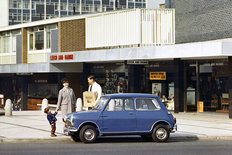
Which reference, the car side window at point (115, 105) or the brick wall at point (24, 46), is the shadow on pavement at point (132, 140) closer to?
the car side window at point (115, 105)

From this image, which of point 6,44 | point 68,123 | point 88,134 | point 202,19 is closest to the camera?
point 88,134

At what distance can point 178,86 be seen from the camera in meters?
27.2

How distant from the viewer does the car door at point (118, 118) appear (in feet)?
48.0

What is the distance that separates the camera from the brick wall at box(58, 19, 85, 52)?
34656mm

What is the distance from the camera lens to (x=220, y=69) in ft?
82.5

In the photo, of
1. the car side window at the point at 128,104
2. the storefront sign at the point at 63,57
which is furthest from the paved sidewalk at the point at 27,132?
the storefront sign at the point at 63,57

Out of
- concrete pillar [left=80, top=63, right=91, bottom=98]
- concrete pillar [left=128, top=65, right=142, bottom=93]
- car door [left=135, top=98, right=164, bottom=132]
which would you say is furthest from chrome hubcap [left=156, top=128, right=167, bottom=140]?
concrete pillar [left=80, top=63, right=91, bottom=98]

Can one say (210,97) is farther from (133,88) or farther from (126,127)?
(126,127)

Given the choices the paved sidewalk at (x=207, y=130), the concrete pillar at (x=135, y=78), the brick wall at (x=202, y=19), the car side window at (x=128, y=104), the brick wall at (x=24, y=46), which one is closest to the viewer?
the car side window at (x=128, y=104)

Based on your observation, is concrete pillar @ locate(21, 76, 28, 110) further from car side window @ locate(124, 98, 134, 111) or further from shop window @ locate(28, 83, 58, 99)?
car side window @ locate(124, 98, 134, 111)

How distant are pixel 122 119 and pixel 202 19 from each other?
13566mm

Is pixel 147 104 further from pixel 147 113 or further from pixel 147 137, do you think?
pixel 147 137

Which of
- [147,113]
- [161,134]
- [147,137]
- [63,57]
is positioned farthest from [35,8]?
[161,134]

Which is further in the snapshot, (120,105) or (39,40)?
(39,40)
